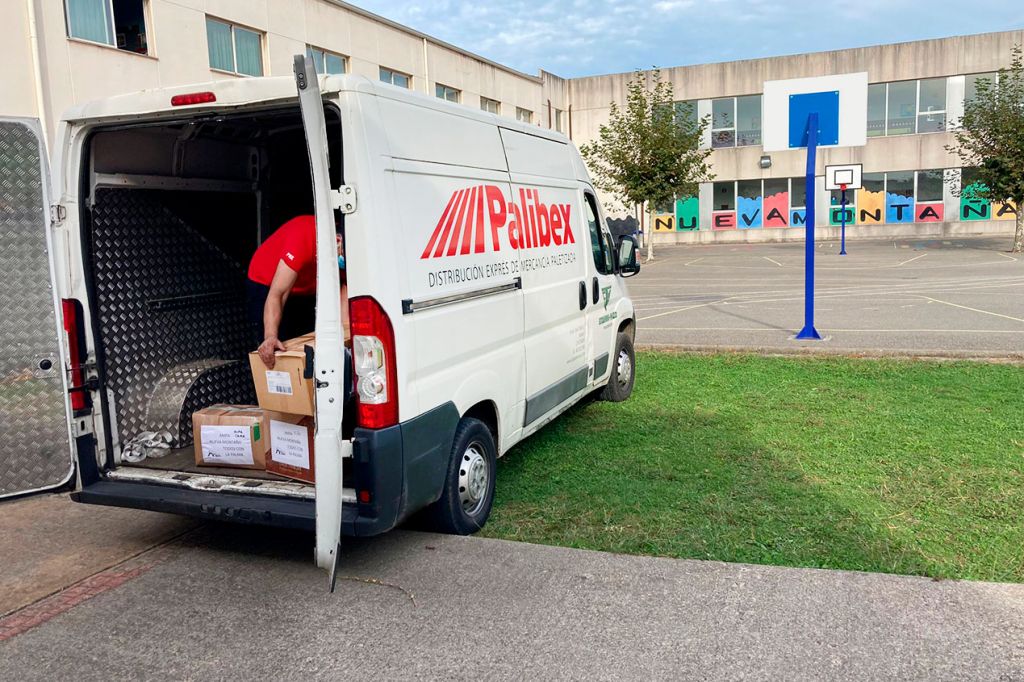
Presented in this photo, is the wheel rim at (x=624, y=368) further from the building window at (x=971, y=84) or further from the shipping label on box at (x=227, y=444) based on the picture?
the building window at (x=971, y=84)

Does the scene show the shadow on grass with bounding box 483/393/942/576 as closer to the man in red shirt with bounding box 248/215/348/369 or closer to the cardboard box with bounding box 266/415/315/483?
the cardboard box with bounding box 266/415/315/483

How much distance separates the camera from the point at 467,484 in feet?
15.7

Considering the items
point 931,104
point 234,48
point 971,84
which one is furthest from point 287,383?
point 971,84

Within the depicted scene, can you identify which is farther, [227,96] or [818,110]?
[818,110]

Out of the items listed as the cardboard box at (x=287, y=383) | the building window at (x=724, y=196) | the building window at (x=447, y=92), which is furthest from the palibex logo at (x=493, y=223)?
the building window at (x=724, y=196)

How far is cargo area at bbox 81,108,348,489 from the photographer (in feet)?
15.9

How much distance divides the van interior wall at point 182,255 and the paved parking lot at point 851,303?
651cm

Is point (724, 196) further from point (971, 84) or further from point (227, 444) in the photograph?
point (227, 444)

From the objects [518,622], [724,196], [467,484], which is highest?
[724,196]

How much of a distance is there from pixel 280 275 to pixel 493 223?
4.07 ft

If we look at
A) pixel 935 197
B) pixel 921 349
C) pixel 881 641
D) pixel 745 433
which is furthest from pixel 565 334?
pixel 935 197

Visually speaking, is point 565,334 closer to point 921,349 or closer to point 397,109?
point 397,109

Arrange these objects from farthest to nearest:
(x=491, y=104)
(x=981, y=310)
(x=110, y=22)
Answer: (x=491, y=104) < (x=110, y=22) < (x=981, y=310)

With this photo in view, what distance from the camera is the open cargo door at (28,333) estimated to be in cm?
445
